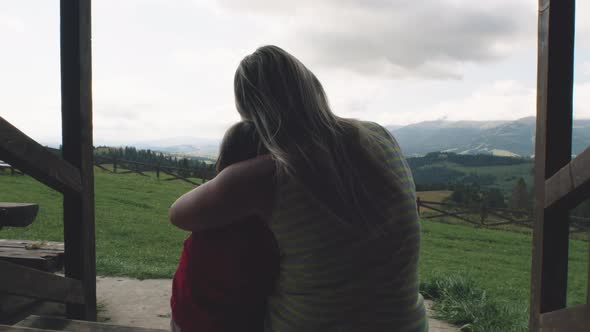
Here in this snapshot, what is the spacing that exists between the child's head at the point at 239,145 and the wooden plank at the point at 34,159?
1.16 meters

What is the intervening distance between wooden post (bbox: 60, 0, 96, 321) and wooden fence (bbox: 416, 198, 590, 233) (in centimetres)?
1915

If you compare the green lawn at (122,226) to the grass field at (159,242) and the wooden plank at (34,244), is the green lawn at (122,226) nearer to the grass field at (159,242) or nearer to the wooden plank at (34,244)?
the grass field at (159,242)

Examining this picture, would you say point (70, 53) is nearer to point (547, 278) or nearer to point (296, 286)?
point (296, 286)

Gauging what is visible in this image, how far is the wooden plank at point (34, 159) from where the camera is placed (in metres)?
2.04

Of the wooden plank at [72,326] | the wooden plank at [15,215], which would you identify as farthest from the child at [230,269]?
the wooden plank at [15,215]

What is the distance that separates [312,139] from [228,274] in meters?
0.50

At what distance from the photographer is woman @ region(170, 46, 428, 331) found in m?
1.36

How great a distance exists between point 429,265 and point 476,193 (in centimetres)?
2681

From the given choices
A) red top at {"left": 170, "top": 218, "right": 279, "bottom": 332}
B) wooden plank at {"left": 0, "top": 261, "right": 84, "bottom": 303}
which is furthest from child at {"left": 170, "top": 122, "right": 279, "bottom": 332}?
wooden plank at {"left": 0, "top": 261, "right": 84, "bottom": 303}

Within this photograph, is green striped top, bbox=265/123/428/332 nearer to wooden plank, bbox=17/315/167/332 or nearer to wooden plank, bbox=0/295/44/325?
wooden plank, bbox=17/315/167/332

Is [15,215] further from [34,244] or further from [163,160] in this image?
[163,160]

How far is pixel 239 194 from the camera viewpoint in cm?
135

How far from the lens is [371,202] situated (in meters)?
1.42

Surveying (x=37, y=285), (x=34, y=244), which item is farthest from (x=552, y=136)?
(x=34, y=244)
